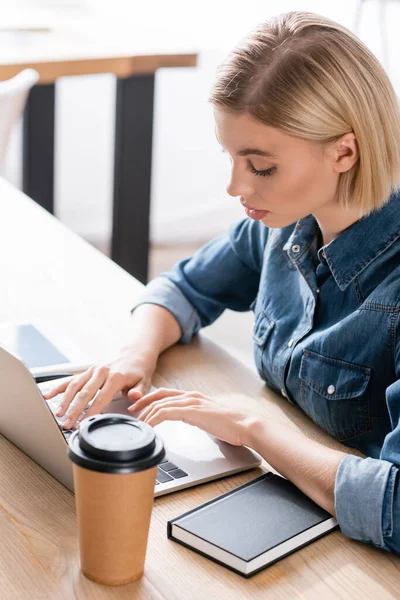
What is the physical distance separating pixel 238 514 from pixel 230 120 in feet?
1.62

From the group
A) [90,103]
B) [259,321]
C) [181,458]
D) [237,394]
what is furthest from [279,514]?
[90,103]

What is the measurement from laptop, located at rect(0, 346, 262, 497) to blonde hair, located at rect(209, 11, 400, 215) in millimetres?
373

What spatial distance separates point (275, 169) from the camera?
110 centimetres

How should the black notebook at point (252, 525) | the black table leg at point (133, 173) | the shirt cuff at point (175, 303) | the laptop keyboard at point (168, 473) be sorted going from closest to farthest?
the black notebook at point (252, 525), the laptop keyboard at point (168, 473), the shirt cuff at point (175, 303), the black table leg at point (133, 173)

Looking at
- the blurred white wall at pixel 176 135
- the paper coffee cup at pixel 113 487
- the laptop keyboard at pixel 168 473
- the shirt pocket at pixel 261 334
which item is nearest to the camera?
the paper coffee cup at pixel 113 487

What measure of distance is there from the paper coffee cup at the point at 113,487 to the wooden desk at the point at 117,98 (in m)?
1.96

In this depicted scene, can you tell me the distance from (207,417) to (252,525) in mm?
195

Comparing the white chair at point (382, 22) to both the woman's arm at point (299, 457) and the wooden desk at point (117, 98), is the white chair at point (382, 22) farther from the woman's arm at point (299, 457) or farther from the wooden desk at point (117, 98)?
the woman's arm at point (299, 457)

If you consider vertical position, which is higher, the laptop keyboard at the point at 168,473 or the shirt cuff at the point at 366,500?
the shirt cuff at the point at 366,500

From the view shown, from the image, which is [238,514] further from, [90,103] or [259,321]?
[90,103]

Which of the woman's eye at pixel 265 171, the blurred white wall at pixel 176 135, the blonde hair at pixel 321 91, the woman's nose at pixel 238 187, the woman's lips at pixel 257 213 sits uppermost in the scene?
the blonde hair at pixel 321 91

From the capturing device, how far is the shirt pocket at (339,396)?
1127mm

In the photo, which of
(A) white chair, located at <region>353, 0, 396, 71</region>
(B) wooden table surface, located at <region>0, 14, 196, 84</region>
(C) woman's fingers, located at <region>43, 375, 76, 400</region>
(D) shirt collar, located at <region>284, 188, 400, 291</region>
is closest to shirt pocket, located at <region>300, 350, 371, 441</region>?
(D) shirt collar, located at <region>284, 188, 400, 291</region>

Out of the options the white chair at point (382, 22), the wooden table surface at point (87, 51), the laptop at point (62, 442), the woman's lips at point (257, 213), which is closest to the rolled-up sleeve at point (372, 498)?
the laptop at point (62, 442)
